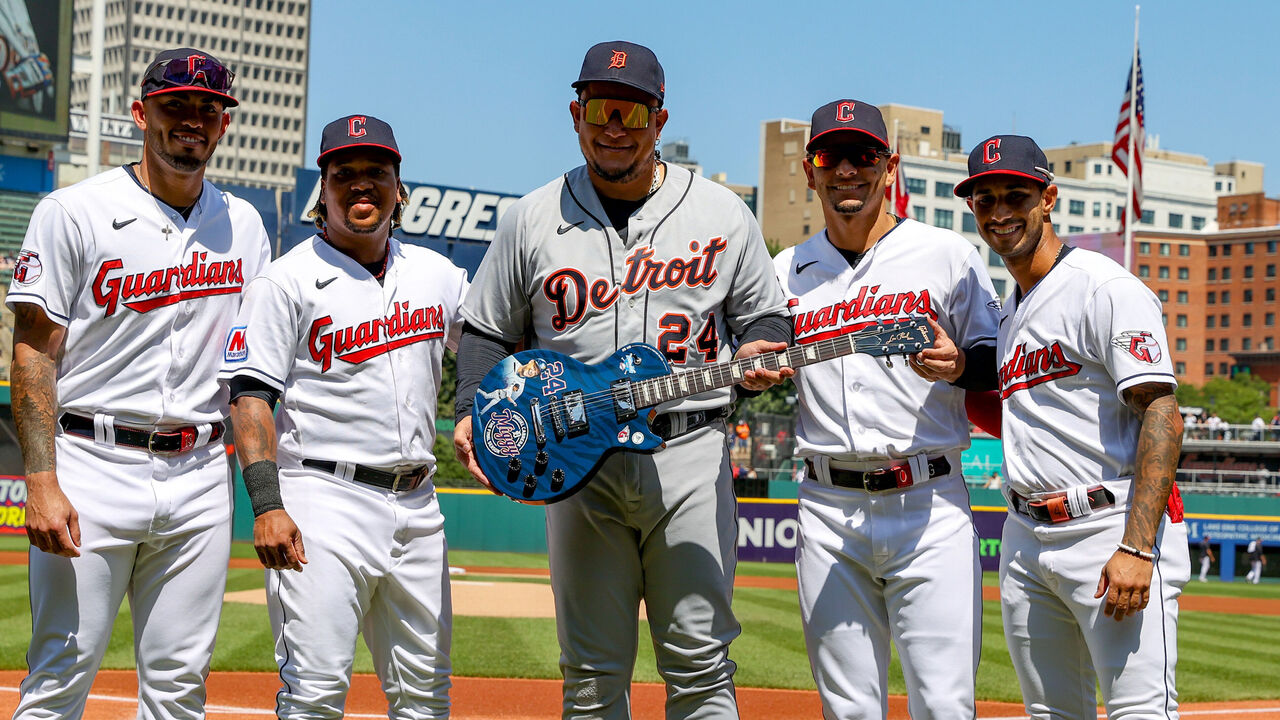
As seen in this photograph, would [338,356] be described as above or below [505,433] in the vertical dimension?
above

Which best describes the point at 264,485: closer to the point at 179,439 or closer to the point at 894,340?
the point at 179,439

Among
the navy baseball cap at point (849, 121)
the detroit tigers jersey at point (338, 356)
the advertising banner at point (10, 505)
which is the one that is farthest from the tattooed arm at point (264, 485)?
the advertising banner at point (10, 505)

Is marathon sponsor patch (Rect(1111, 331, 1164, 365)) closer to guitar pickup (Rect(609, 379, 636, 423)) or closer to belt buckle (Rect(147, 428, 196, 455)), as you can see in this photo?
guitar pickup (Rect(609, 379, 636, 423))

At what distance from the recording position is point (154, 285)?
12.6ft

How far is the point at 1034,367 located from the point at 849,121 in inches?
38.5

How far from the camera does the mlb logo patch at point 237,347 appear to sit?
3840mm

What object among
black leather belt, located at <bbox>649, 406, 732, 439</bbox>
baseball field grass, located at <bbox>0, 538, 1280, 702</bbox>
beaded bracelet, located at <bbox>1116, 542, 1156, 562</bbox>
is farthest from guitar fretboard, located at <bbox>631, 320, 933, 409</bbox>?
baseball field grass, located at <bbox>0, 538, 1280, 702</bbox>

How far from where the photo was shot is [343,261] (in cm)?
406

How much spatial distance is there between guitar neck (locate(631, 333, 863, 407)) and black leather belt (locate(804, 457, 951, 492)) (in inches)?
17.7

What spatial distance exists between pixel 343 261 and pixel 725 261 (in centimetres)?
129

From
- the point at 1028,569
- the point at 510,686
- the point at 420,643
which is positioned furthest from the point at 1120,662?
the point at 510,686

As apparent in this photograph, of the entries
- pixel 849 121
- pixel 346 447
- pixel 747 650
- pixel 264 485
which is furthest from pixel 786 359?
pixel 747 650

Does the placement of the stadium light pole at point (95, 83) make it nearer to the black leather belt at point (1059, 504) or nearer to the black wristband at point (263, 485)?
the black wristband at point (263, 485)

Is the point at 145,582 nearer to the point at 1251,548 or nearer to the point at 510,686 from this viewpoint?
the point at 510,686
